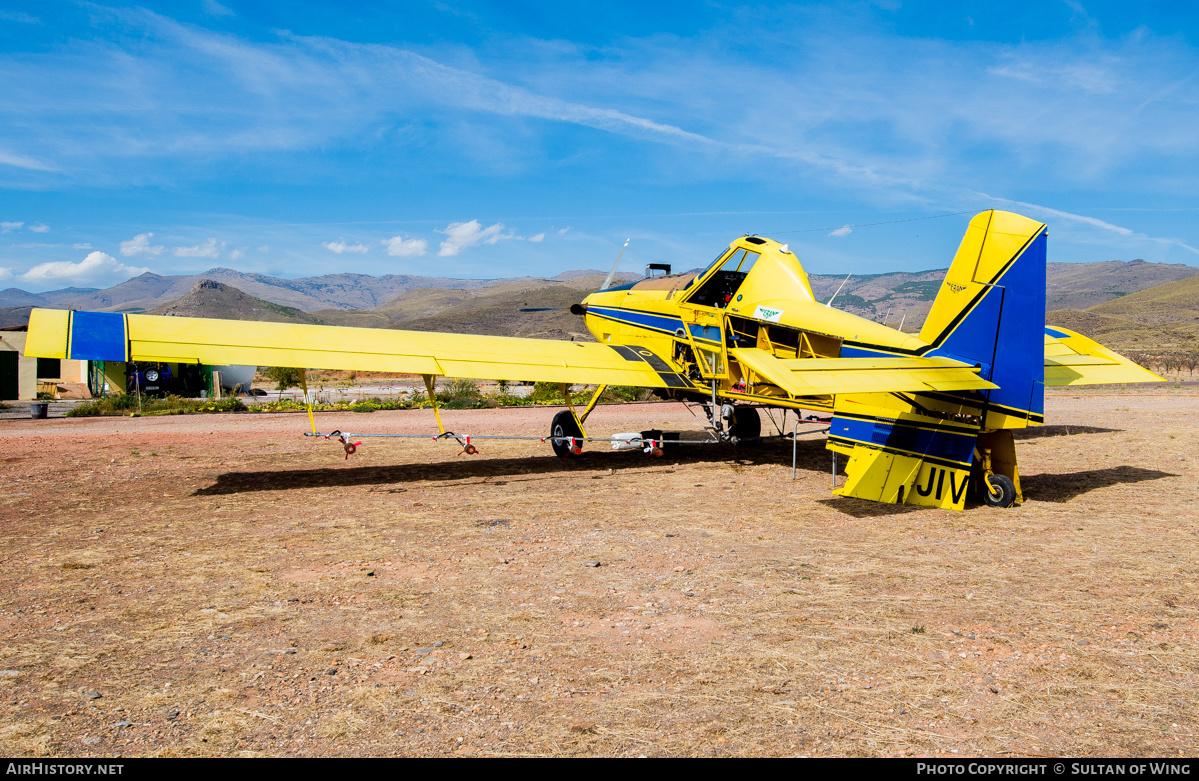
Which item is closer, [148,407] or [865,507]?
[865,507]

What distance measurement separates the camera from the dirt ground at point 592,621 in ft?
10.9

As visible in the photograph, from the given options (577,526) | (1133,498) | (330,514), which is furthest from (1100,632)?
(330,514)

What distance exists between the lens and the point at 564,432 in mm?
13117

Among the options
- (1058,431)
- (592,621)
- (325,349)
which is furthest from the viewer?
(1058,431)

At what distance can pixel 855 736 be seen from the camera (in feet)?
10.6

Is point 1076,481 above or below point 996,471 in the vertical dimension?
below

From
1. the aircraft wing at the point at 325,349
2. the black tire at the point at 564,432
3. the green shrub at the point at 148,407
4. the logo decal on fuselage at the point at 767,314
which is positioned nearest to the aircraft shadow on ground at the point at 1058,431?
the logo decal on fuselage at the point at 767,314

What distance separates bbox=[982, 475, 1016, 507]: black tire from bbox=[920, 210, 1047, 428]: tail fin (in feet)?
2.52

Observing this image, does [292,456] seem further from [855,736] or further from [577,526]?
[855,736]

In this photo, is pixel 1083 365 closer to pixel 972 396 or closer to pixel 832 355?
pixel 972 396

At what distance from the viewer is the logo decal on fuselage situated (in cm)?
1083

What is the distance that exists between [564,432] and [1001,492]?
24.1 ft

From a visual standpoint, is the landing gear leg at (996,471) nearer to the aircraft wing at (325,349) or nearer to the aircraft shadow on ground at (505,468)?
the aircraft shadow on ground at (505,468)

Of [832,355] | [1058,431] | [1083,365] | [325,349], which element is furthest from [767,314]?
[1058,431]
